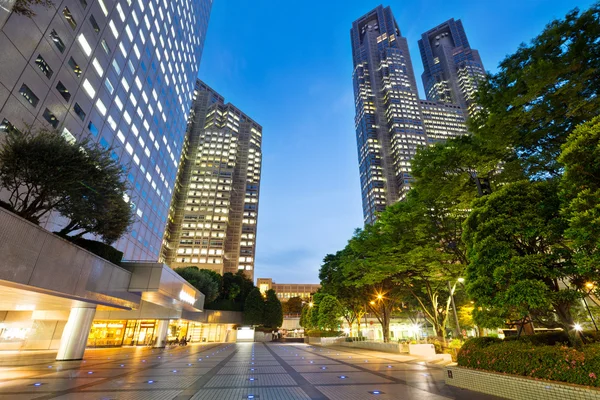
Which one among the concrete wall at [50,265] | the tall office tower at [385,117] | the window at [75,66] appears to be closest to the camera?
the concrete wall at [50,265]

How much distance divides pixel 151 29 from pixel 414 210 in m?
44.9

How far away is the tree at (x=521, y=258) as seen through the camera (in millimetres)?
7430

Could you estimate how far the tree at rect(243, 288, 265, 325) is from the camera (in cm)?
6078

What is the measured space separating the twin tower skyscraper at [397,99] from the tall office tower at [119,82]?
92.5m

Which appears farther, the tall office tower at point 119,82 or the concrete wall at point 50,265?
the tall office tower at point 119,82

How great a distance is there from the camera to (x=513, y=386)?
7484mm

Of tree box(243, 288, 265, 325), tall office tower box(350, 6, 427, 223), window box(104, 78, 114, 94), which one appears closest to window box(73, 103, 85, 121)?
window box(104, 78, 114, 94)

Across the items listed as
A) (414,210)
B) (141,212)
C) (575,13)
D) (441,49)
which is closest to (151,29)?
(141,212)

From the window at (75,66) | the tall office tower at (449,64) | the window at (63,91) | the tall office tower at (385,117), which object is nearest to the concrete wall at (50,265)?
the window at (63,91)

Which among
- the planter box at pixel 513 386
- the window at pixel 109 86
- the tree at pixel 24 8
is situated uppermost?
the window at pixel 109 86

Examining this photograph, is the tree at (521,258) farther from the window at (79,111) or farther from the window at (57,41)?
the window at (79,111)

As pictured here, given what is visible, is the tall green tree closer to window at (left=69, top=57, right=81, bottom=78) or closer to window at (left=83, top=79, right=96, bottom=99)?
window at (left=83, top=79, right=96, bottom=99)

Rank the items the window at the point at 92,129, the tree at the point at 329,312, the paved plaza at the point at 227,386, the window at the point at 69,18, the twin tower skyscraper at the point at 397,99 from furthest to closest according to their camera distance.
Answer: the twin tower skyscraper at the point at 397,99, the tree at the point at 329,312, the window at the point at 92,129, the window at the point at 69,18, the paved plaza at the point at 227,386

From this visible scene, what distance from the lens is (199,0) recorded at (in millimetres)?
61656
